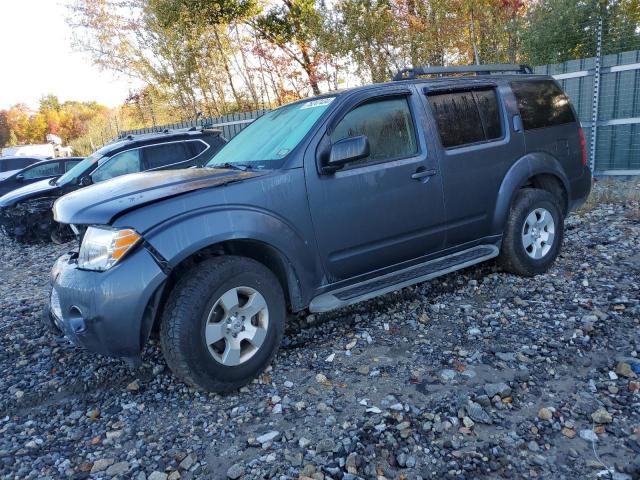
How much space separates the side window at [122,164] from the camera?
8.12m

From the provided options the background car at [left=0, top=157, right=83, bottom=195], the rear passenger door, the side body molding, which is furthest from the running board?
the background car at [left=0, top=157, right=83, bottom=195]

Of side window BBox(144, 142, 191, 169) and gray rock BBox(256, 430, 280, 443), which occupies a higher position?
side window BBox(144, 142, 191, 169)

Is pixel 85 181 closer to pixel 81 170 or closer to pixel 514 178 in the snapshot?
pixel 81 170

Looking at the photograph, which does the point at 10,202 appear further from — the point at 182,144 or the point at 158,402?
the point at 158,402

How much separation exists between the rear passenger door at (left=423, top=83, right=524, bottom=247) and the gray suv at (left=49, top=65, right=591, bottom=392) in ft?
0.05

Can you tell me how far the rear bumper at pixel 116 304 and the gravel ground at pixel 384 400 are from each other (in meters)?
0.52

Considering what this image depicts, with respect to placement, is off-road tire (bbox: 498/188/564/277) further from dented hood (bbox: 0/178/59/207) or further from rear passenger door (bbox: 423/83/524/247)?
dented hood (bbox: 0/178/59/207)

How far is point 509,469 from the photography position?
217 cm

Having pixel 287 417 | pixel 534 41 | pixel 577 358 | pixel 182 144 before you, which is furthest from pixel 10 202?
pixel 534 41

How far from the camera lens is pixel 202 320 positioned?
2766 millimetres

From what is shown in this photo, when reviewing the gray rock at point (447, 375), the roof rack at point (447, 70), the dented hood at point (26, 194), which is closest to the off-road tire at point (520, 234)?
the roof rack at point (447, 70)

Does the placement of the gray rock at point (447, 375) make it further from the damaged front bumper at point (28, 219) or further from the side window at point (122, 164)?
the damaged front bumper at point (28, 219)

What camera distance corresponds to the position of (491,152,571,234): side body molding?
414 cm

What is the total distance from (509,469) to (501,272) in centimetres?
270
